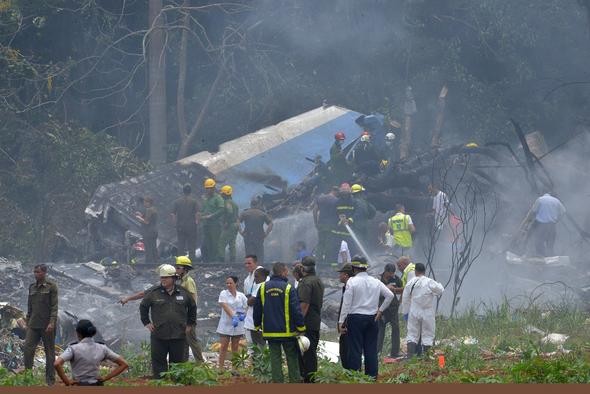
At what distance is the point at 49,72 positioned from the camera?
93.6 feet

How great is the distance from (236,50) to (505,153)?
704 cm

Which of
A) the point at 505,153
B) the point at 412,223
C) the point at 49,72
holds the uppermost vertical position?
the point at 49,72

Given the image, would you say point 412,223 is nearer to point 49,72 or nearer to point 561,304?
point 561,304

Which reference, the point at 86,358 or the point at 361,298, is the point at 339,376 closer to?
the point at 361,298

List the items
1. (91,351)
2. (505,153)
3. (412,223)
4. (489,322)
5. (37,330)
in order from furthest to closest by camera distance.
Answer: (505,153)
(412,223)
(489,322)
(37,330)
(91,351)

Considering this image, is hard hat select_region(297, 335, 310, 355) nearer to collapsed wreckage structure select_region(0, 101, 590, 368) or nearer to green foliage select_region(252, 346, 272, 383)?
green foliage select_region(252, 346, 272, 383)

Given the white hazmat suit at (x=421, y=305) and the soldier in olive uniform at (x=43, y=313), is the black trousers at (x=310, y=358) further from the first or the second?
A: the soldier in olive uniform at (x=43, y=313)

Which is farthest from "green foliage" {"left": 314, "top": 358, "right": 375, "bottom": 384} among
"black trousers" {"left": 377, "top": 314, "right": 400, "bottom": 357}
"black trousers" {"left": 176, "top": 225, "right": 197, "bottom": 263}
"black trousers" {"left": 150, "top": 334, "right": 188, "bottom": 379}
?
"black trousers" {"left": 176, "top": 225, "right": 197, "bottom": 263}

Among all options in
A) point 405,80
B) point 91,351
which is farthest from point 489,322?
point 405,80

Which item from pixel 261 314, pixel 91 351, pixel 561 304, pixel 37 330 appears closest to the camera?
pixel 91 351

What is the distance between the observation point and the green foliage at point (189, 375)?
1257cm

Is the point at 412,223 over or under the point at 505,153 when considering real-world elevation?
under

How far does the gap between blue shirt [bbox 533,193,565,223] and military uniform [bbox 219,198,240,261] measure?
19.4ft

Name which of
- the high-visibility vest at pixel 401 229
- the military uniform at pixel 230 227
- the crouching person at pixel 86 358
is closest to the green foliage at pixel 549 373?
the crouching person at pixel 86 358
